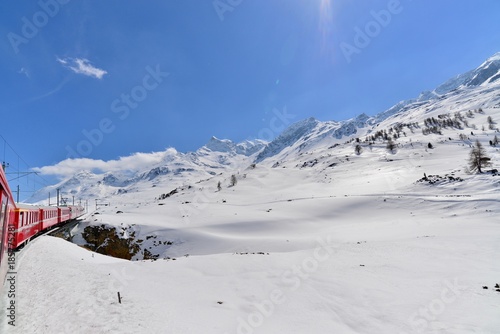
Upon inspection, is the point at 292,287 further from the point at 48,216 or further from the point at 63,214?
the point at 63,214

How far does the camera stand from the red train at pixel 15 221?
11.1m

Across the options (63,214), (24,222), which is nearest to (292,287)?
(24,222)

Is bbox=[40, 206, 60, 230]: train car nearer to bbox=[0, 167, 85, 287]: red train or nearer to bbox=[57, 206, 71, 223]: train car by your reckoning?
bbox=[0, 167, 85, 287]: red train

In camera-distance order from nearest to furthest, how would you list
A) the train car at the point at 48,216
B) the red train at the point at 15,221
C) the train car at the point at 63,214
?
1. the red train at the point at 15,221
2. the train car at the point at 48,216
3. the train car at the point at 63,214

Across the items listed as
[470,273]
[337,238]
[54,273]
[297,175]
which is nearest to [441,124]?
[297,175]

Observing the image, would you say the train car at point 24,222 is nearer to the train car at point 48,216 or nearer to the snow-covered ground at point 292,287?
the snow-covered ground at point 292,287

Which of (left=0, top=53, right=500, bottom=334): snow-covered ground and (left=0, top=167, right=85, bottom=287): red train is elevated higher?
(left=0, top=167, right=85, bottom=287): red train

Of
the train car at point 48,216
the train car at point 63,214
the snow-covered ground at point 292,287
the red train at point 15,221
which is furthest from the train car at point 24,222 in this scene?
the train car at point 63,214

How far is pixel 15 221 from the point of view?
698 inches

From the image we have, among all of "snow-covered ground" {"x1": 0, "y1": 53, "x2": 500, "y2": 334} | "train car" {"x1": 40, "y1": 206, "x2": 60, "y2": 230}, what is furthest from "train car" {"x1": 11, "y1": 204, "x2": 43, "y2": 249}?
"train car" {"x1": 40, "y1": 206, "x2": 60, "y2": 230}

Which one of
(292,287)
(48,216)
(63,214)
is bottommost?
(292,287)

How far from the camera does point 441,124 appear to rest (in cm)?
19300

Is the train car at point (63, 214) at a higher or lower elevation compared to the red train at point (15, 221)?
higher

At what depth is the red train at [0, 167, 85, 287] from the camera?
11.1 m
